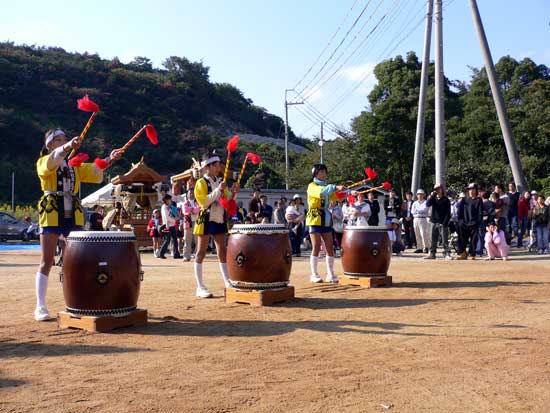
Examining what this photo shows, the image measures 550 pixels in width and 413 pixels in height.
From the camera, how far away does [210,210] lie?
24.9 feet

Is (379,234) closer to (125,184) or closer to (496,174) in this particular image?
(125,184)

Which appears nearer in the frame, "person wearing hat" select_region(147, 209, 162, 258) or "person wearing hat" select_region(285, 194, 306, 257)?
"person wearing hat" select_region(285, 194, 306, 257)

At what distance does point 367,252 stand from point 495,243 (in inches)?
239

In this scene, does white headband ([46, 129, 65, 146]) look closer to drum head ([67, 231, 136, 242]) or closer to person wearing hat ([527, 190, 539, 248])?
drum head ([67, 231, 136, 242])

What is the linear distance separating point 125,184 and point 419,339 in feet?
54.7

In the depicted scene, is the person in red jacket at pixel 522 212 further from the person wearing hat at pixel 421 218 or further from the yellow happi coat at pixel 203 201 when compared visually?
the yellow happi coat at pixel 203 201

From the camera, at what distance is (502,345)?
488cm

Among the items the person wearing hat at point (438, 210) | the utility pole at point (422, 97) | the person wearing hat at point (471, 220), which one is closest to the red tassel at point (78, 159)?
the person wearing hat at point (438, 210)

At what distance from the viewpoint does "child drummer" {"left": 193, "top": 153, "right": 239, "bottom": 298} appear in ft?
24.7

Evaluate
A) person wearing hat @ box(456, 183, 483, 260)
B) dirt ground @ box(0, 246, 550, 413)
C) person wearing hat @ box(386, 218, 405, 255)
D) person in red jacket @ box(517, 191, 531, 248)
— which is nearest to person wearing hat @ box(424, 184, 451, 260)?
person wearing hat @ box(456, 183, 483, 260)

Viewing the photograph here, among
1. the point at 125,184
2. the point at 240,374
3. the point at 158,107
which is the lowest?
Result: the point at 240,374

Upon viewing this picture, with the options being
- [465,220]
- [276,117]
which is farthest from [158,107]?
[465,220]

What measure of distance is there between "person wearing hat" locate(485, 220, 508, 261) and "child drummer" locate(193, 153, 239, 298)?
8.05 m

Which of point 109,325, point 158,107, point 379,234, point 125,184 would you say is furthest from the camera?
point 158,107
